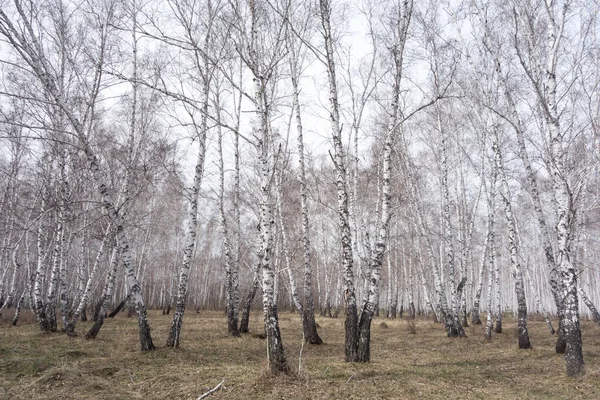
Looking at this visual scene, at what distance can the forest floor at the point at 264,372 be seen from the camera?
19.0 ft

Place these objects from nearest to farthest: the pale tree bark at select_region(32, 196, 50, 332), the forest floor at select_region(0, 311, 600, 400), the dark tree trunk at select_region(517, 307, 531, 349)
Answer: the forest floor at select_region(0, 311, 600, 400)
the dark tree trunk at select_region(517, 307, 531, 349)
the pale tree bark at select_region(32, 196, 50, 332)

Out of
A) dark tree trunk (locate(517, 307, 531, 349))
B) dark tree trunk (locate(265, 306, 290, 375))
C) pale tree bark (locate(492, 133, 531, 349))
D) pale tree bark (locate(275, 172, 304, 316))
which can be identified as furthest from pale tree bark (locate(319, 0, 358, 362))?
dark tree trunk (locate(517, 307, 531, 349))

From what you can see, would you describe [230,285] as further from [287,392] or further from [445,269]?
[445,269]

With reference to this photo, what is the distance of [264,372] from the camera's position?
6.18 m

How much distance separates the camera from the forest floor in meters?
5.78

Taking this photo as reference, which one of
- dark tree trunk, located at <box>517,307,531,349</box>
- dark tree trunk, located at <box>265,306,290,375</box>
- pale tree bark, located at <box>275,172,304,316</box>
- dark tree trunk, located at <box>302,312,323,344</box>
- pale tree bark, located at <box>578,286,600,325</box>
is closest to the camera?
dark tree trunk, located at <box>265,306,290,375</box>

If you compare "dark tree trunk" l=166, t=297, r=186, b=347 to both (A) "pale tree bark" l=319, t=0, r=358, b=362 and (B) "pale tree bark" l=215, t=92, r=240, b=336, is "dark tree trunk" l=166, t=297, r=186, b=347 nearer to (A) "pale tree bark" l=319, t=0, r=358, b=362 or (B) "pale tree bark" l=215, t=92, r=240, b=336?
(B) "pale tree bark" l=215, t=92, r=240, b=336

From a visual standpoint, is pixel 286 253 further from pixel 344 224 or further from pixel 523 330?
pixel 523 330

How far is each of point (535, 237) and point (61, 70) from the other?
34884 mm

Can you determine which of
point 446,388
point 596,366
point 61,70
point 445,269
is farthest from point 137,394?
point 445,269

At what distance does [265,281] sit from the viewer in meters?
6.35

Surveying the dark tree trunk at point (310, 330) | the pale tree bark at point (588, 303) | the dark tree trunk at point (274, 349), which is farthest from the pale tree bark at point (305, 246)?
the pale tree bark at point (588, 303)

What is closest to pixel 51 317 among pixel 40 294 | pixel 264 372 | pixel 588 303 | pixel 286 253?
pixel 40 294

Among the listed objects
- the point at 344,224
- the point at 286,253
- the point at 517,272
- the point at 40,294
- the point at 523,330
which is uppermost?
the point at 344,224
